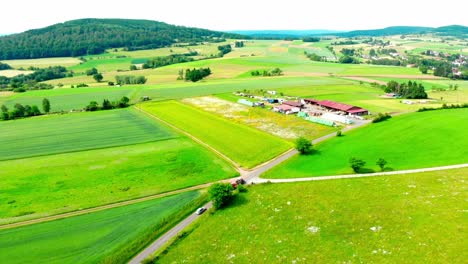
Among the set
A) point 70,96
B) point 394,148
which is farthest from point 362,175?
point 70,96

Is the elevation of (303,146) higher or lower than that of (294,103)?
lower

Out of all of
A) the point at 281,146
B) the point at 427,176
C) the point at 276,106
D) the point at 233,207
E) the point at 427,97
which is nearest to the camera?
the point at 233,207

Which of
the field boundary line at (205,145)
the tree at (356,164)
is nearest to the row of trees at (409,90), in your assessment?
the tree at (356,164)

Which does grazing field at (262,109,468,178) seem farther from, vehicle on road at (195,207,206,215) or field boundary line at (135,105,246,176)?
vehicle on road at (195,207,206,215)

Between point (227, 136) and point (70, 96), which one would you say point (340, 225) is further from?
point (70, 96)

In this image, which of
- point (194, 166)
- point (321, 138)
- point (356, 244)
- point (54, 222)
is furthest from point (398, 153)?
point (54, 222)

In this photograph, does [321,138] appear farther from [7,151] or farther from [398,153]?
[7,151]
